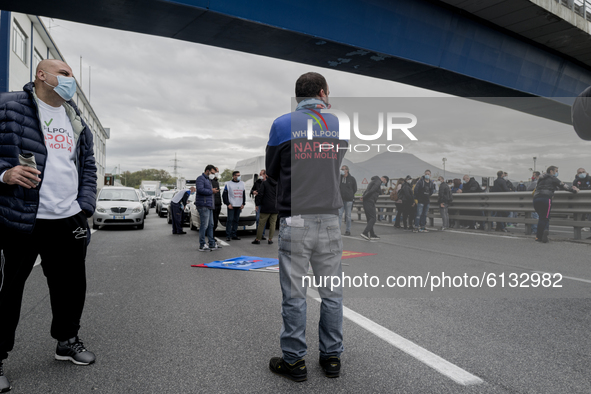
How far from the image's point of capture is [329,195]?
9.14ft

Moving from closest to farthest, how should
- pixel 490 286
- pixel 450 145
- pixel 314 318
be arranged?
pixel 314 318 → pixel 490 286 → pixel 450 145

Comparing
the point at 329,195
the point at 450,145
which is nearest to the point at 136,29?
the point at 450,145

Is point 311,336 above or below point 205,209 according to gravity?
below

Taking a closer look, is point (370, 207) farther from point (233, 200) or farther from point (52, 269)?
point (52, 269)

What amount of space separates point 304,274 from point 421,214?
11.8 m

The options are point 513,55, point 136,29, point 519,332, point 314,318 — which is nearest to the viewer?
point 519,332

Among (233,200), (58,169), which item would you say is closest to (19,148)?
(58,169)

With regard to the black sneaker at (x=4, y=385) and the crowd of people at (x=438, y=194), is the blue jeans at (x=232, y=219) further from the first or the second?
the black sneaker at (x=4, y=385)

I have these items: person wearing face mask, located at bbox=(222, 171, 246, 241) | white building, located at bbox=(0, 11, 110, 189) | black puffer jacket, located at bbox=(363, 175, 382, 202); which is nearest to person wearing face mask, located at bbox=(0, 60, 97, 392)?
person wearing face mask, located at bbox=(222, 171, 246, 241)

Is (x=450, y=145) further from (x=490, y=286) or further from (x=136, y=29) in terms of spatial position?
(x=136, y=29)

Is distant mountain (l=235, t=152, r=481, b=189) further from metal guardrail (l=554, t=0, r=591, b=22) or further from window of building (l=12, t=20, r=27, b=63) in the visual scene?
window of building (l=12, t=20, r=27, b=63)

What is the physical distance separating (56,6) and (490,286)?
30.4 feet

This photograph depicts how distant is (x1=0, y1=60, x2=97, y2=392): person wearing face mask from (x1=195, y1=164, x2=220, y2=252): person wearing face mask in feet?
20.1

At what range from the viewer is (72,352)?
295 cm
